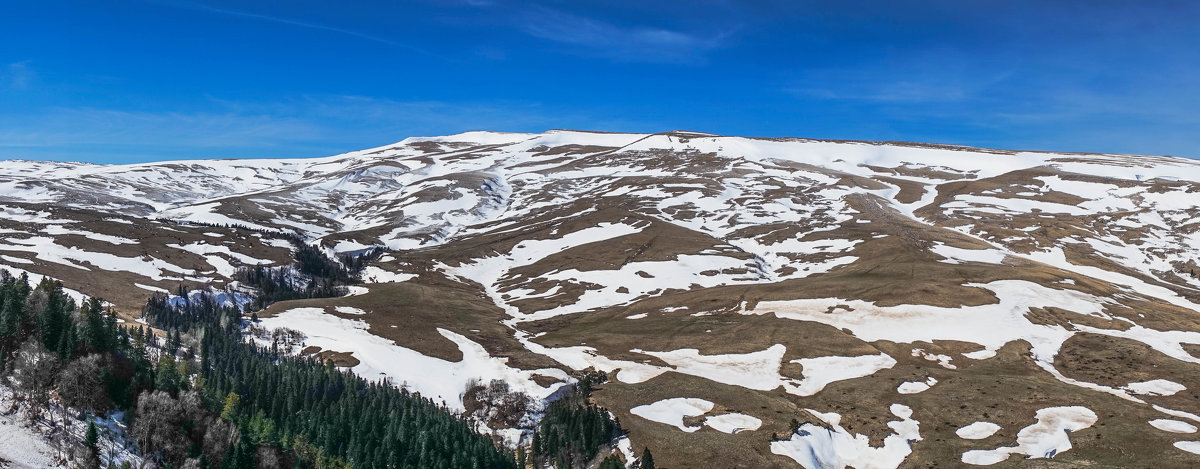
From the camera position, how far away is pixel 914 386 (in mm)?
101750

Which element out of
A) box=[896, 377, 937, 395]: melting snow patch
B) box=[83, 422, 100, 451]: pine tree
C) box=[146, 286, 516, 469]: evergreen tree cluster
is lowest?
box=[146, 286, 516, 469]: evergreen tree cluster

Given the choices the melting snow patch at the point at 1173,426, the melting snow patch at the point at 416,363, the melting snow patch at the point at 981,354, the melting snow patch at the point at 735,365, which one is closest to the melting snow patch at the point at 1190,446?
the melting snow patch at the point at 1173,426

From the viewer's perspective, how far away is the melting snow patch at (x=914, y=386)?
10025 centimetres

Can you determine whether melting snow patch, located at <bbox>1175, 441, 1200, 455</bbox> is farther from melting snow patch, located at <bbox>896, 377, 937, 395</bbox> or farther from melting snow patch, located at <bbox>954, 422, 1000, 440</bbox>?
melting snow patch, located at <bbox>896, 377, 937, 395</bbox>

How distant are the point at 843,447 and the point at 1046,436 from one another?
915 inches

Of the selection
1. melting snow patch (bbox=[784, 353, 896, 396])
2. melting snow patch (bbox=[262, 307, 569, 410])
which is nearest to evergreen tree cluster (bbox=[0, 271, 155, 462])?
melting snow patch (bbox=[262, 307, 569, 410])

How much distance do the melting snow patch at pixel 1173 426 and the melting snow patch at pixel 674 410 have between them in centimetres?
5331

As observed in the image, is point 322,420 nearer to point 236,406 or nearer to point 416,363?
point 236,406

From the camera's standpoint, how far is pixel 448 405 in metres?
112

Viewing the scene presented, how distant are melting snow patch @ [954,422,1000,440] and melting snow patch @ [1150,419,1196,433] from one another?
16.7 meters

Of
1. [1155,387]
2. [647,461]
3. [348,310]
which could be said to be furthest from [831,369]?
[348,310]

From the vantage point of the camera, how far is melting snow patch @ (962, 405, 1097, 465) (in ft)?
255

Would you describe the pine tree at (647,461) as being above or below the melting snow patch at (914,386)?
below

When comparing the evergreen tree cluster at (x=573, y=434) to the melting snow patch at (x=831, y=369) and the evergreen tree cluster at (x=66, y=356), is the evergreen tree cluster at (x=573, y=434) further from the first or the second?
the evergreen tree cluster at (x=66, y=356)
